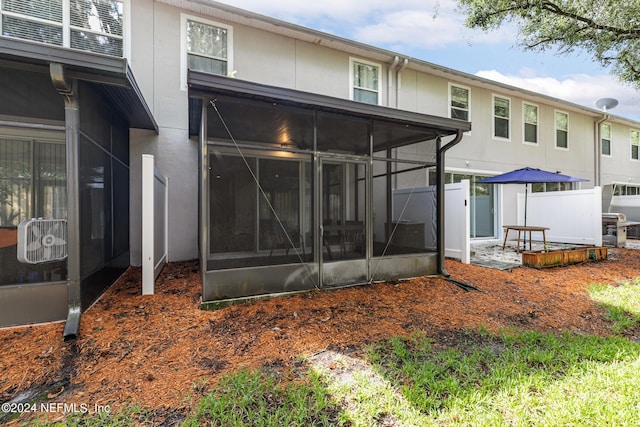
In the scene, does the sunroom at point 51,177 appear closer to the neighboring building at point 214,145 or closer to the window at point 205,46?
the neighboring building at point 214,145

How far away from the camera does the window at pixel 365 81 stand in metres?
7.61

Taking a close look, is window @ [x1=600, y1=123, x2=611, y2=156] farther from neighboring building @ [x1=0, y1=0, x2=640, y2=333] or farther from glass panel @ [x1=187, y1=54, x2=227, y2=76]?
glass panel @ [x1=187, y1=54, x2=227, y2=76]

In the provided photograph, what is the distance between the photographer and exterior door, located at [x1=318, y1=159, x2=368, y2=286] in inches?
173

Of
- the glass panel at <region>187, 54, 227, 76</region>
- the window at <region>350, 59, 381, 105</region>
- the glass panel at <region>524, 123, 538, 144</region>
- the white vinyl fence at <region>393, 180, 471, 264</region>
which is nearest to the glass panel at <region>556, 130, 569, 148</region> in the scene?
the glass panel at <region>524, 123, 538, 144</region>

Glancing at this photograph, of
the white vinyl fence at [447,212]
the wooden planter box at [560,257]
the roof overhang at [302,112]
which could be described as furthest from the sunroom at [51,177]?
the wooden planter box at [560,257]

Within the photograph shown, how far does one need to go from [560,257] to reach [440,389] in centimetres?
603

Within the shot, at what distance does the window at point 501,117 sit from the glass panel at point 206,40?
8371mm

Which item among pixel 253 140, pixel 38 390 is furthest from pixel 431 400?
pixel 253 140

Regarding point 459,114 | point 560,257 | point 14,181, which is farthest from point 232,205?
point 459,114

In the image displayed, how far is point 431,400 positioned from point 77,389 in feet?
8.32

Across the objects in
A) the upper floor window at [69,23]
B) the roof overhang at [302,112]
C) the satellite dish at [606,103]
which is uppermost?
the satellite dish at [606,103]

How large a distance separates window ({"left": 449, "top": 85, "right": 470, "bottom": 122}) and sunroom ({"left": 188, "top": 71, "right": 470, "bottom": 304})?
4.42m

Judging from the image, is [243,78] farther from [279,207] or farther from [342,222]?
[342,222]

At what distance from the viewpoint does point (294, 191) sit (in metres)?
4.32
